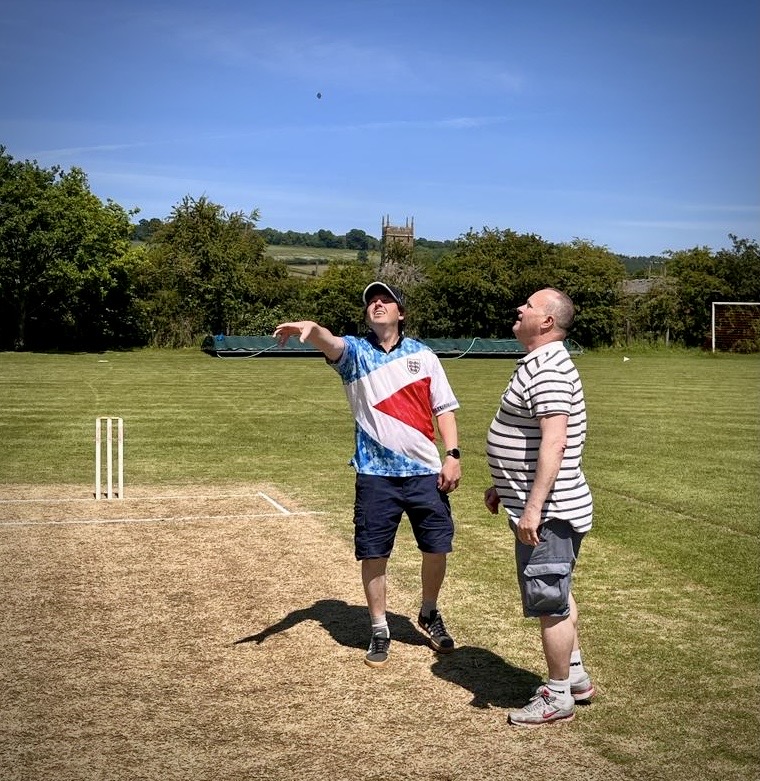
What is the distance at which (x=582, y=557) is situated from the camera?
918cm

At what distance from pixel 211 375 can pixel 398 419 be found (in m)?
30.9

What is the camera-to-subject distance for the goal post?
58344 millimetres

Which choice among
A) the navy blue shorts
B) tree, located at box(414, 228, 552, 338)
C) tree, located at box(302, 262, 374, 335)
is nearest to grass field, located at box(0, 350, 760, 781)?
the navy blue shorts

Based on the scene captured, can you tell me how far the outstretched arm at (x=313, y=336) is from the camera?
5547mm

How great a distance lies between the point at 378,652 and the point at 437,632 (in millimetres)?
480

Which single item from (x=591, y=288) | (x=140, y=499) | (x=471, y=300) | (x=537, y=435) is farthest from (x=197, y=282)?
(x=537, y=435)

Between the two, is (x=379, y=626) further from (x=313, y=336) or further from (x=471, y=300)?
(x=471, y=300)

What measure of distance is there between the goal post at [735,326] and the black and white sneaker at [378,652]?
55.2m

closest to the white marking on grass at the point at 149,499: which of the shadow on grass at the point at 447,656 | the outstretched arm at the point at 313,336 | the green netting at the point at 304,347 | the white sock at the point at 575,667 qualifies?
the shadow on grass at the point at 447,656

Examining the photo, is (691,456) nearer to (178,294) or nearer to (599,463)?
(599,463)

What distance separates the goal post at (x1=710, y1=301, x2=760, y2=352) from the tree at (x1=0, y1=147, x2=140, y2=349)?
33707mm

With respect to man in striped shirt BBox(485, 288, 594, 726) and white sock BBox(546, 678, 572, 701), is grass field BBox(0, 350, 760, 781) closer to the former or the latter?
white sock BBox(546, 678, 572, 701)

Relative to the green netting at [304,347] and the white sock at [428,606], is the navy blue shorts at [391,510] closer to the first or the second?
the white sock at [428,606]

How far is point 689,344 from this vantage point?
210ft
